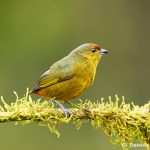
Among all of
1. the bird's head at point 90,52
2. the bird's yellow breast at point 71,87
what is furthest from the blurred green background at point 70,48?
the bird's yellow breast at point 71,87

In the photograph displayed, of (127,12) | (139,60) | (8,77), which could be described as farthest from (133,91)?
(127,12)

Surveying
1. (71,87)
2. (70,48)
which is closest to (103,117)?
(71,87)

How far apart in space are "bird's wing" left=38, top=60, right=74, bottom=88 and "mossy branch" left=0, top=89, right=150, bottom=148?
1.27 m

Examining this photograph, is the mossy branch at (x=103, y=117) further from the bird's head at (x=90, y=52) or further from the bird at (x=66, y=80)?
the bird's head at (x=90, y=52)

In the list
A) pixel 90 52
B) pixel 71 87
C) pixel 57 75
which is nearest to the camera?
pixel 71 87

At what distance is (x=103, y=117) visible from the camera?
575 centimetres

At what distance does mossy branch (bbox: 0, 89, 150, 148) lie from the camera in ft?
18.2

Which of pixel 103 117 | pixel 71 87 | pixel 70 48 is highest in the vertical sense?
pixel 103 117

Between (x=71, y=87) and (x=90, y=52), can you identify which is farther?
(x=90, y=52)

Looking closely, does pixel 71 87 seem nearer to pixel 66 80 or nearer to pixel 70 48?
pixel 66 80

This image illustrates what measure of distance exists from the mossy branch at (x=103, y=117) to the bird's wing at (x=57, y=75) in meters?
1.27

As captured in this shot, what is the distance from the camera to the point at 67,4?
16094 millimetres

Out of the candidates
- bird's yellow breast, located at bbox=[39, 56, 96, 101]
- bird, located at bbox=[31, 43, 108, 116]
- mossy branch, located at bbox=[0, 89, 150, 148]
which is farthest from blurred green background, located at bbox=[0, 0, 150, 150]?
mossy branch, located at bbox=[0, 89, 150, 148]

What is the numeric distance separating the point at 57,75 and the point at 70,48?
8204mm
